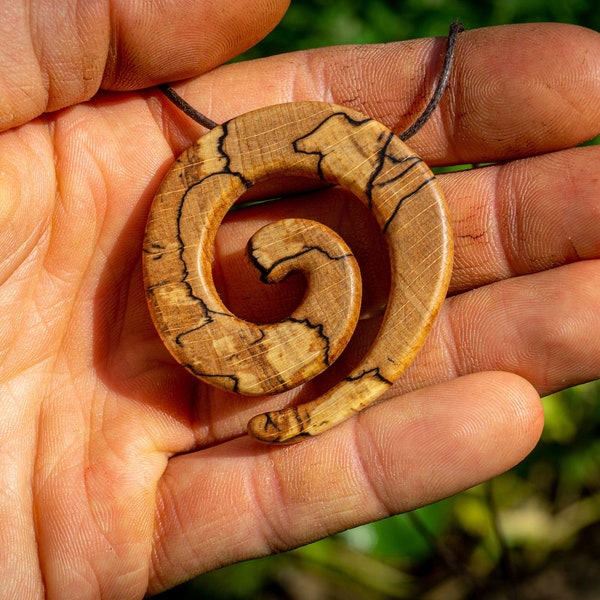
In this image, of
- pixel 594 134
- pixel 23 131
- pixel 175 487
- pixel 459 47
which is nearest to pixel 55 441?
pixel 175 487

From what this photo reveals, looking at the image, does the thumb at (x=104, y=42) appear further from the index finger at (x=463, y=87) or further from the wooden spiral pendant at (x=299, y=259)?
the wooden spiral pendant at (x=299, y=259)

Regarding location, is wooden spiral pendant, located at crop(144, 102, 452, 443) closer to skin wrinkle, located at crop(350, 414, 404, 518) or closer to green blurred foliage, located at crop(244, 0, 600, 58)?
skin wrinkle, located at crop(350, 414, 404, 518)

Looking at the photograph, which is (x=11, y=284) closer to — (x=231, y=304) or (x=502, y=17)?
(x=231, y=304)

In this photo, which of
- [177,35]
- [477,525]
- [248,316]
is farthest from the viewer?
[477,525]

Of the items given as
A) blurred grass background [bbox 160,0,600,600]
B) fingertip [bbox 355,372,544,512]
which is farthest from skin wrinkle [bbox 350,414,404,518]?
blurred grass background [bbox 160,0,600,600]

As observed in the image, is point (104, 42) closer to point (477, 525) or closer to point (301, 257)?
point (301, 257)

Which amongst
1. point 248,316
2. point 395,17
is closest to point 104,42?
point 248,316
